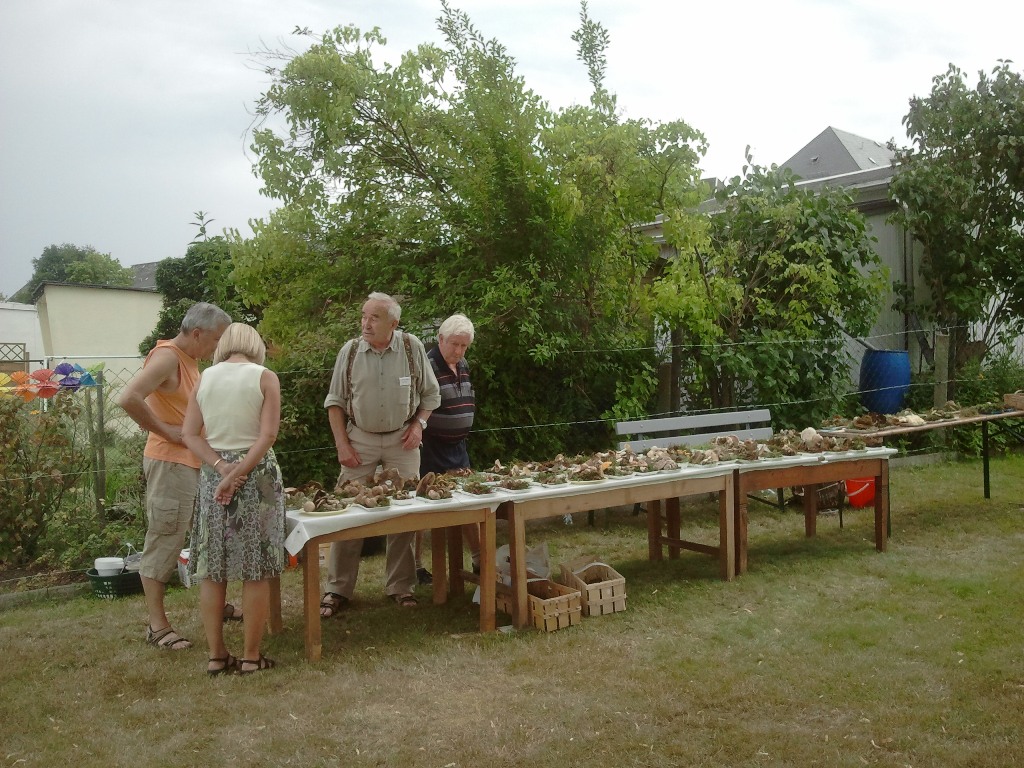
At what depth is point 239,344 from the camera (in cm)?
407

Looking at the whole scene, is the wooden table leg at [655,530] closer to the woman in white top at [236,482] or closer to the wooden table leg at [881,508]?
the wooden table leg at [881,508]

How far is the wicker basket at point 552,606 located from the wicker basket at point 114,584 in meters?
2.49

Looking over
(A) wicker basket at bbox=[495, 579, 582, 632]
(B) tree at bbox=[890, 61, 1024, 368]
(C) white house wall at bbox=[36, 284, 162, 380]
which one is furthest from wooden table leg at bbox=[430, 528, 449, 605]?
(C) white house wall at bbox=[36, 284, 162, 380]

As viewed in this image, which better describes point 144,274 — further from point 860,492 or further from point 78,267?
point 860,492

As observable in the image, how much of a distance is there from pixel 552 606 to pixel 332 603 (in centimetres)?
131

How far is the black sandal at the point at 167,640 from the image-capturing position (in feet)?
14.7

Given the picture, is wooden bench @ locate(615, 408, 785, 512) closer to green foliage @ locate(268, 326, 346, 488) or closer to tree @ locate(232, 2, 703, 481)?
tree @ locate(232, 2, 703, 481)

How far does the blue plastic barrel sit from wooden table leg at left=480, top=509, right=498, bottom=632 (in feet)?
22.5

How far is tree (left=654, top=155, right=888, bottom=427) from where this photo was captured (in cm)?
832

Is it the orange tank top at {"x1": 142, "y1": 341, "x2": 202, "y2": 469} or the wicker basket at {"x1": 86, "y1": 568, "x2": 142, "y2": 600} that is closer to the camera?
the orange tank top at {"x1": 142, "y1": 341, "x2": 202, "y2": 469}

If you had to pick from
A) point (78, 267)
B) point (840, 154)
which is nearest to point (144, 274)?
point (78, 267)

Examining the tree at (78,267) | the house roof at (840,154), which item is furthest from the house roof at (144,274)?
the house roof at (840,154)

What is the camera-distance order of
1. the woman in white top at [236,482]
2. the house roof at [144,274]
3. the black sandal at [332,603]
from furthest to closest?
1. the house roof at [144,274]
2. the black sandal at [332,603]
3. the woman in white top at [236,482]

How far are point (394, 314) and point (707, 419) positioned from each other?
3760 mm
